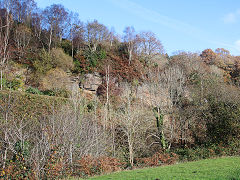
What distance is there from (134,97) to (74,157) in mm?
14914

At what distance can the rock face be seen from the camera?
25.1 m

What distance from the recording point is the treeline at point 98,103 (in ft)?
30.6

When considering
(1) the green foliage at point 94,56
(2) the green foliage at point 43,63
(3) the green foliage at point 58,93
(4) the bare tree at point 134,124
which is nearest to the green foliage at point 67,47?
(1) the green foliage at point 94,56

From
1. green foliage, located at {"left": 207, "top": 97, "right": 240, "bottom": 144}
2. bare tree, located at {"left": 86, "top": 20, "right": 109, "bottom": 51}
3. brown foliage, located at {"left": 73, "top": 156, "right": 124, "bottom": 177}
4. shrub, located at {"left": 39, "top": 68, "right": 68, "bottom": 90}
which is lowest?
brown foliage, located at {"left": 73, "top": 156, "right": 124, "bottom": 177}

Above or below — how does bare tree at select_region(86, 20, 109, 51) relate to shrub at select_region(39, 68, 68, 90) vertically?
above

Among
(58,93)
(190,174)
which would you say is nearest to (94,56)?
(58,93)

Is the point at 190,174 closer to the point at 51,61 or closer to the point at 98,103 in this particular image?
the point at 98,103

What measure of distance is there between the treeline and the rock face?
1.85 ft

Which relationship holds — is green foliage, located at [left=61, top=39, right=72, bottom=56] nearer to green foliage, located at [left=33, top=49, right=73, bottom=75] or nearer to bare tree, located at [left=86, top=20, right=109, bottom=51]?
bare tree, located at [left=86, top=20, right=109, bottom=51]

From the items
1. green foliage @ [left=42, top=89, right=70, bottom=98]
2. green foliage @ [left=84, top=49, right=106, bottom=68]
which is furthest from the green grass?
green foliage @ [left=84, top=49, right=106, bottom=68]

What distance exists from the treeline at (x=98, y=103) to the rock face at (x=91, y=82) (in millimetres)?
563

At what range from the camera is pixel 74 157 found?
10.5 m

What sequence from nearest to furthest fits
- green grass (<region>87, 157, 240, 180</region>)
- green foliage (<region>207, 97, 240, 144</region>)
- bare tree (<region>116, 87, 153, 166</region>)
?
green grass (<region>87, 157, 240, 180</region>), green foliage (<region>207, 97, 240, 144</region>), bare tree (<region>116, 87, 153, 166</region>)

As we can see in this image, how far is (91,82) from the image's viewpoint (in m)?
25.6
